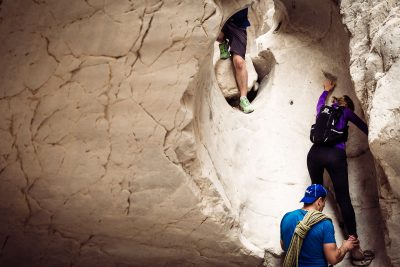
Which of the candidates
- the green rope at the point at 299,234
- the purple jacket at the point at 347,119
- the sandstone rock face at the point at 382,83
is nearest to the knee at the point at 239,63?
the sandstone rock face at the point at 382,83

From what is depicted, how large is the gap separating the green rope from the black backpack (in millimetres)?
777

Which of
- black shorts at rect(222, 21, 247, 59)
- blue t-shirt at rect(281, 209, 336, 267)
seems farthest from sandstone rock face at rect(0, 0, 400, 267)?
black shorts at rect(222, 21, 247, 59)

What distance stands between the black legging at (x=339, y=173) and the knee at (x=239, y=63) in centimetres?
151

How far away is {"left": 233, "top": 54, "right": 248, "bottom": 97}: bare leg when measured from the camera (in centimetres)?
474

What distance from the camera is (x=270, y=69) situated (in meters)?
4.98

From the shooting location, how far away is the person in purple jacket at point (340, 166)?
136 inches

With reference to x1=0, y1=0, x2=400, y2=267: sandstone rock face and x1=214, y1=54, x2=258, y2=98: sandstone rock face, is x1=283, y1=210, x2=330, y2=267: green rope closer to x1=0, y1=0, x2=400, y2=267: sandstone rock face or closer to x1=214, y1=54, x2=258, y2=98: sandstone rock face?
x1=0, y1=0, x2=400, y2=267: sandstone rock face

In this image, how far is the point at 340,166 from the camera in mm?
3533

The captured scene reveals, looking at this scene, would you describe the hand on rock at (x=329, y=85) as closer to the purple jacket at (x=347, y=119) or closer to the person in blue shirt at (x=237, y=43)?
the purple jacket at (x=347, y=119)

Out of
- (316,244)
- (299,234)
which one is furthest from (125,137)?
(316,244)

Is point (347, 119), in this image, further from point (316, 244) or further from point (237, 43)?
point (237, 43)

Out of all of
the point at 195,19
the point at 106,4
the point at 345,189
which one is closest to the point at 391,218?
the point at 345,189

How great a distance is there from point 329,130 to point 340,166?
1.02ft

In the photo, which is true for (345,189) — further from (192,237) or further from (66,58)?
(66,58)
